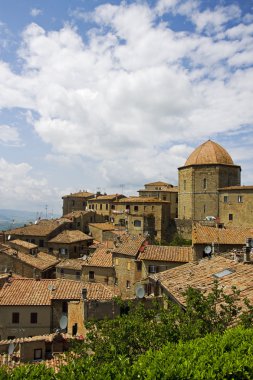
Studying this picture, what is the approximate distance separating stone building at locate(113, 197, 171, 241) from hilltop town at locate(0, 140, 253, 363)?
177mm

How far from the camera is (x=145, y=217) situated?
2363 inches

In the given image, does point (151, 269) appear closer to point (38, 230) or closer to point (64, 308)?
point (64, 308)

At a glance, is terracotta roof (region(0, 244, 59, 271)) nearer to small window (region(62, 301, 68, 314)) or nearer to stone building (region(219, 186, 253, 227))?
small window (region(62, 301, 68, 314))

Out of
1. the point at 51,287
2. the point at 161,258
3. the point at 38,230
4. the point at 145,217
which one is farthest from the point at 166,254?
the point at 38,230

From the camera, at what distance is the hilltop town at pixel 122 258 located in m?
20.4

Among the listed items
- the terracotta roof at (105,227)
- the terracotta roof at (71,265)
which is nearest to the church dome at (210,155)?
the terracotta roof at (105,227)

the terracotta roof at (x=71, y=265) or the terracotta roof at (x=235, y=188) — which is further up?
the terracotta roof at (x=235, y=188)

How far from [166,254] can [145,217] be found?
29111 mm

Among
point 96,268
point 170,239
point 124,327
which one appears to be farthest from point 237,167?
point 124,327

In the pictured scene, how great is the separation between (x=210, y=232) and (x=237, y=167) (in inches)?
1297

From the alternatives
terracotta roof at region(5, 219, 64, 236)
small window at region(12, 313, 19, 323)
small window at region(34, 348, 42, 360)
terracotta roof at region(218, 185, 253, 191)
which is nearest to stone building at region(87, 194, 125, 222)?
terracotta roof at region(5, 219, 64, 236)

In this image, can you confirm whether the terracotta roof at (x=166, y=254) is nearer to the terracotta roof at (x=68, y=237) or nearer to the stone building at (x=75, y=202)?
the terracotta roof at (x=68, y=237)

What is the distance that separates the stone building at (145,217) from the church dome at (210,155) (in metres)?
9.54

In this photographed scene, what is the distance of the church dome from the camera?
206 ft
